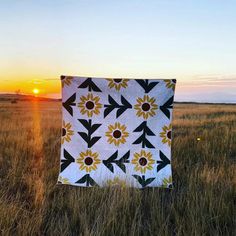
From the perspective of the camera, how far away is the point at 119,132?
460 cm

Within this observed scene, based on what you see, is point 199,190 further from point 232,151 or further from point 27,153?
point 27,153

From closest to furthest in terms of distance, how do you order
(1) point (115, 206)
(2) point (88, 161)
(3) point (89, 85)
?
1. (1) point (115, 206)
2. (3) point (89, 85)
3. (2) point (88, 161)

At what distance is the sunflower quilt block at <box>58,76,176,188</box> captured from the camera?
179 inches

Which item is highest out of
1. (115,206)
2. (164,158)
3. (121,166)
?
(164,158)

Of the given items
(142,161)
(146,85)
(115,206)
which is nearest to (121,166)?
(142,161)

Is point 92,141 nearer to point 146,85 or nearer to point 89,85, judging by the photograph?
point 89,85

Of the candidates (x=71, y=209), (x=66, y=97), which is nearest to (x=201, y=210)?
(x=71, y=209)

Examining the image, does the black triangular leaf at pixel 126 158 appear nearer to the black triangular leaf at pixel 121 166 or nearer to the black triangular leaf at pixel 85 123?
the black triangular leaf at pixel 121 166

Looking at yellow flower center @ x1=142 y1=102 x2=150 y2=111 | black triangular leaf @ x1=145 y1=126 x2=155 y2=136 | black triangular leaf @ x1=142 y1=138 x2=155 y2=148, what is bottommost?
black triangular leaf @ x1=142 y1=138 x2=155 y2=148

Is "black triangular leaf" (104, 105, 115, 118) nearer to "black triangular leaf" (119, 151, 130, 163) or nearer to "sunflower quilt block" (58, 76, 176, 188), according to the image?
"sunflower quilt block" (58, 76, 176, 188)

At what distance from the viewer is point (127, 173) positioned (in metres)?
4.58

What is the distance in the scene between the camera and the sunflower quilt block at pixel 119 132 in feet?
14.9

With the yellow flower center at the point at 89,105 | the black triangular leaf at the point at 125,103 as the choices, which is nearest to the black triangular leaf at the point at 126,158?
the black triangular leaf at the point at 125,103

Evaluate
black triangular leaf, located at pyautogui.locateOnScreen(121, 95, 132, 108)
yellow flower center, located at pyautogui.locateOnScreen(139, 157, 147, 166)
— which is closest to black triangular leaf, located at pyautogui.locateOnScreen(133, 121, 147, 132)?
black triangular leaf, located at pyautogui.locateOnScreen(121, 95, 132, 108)
